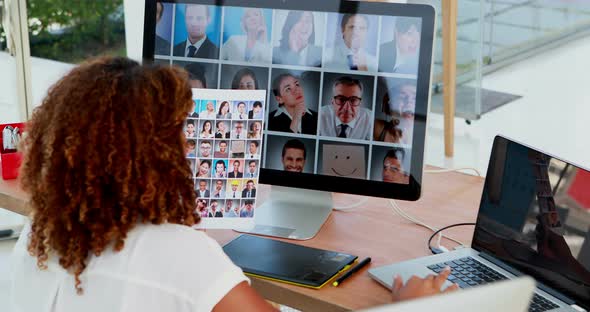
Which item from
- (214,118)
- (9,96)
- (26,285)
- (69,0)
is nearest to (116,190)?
(26,285)

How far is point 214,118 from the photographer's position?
5.33 ft

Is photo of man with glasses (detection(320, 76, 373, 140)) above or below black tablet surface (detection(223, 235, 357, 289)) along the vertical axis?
above

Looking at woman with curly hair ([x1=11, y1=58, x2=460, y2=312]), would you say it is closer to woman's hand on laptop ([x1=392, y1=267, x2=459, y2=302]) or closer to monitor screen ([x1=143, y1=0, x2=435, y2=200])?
woman's hand on laptop ([x1=392, y1=267, x2=459, y2=302])

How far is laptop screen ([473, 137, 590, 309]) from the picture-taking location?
1320 millimetres

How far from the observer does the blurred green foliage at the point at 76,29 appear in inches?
206

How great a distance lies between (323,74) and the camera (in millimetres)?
1690

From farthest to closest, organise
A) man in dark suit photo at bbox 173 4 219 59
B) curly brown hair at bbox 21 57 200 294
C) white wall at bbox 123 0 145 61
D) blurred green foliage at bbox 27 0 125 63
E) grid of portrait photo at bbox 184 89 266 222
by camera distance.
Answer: blurred green foliage at bbox 27 0 125 63 < white wall at bbox 123 0 145 61 < man in dark suit photo at bbox 173 4 219 59 < grid of portrait photo at bbox 184 89 266 222 < curly brown hair at bbox 21 57 200 294

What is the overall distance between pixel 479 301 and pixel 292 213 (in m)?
0.91

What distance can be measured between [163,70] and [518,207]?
2.26 ft

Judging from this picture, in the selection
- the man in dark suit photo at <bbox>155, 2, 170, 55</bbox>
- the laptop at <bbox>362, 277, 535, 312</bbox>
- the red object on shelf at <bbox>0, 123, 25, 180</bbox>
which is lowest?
the red object on shelf at <bbox>0, 123, 25, 180</bbox>

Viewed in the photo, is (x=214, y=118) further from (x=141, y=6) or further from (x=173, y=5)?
(x=141, y=6)

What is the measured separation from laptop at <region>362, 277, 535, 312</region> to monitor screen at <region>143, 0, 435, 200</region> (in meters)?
0.79

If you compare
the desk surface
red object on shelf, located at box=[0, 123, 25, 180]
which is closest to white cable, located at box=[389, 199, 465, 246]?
the desk surface

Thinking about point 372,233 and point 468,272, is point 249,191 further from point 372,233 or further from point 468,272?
point 468,272
